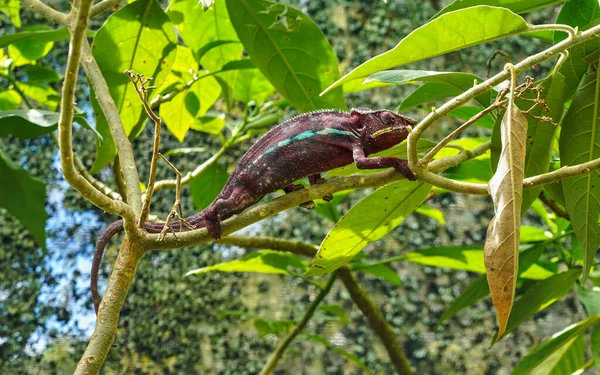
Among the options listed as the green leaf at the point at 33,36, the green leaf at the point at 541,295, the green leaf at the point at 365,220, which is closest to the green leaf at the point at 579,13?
the green leaf at the point at 365,220

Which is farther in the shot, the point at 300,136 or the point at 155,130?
the point at 300,136

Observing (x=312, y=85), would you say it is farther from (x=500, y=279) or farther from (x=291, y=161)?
(x=500, y=279)

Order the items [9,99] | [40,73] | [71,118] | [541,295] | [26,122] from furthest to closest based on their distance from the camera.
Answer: [9,99] < [40,73] < [541,295] < [26,122] < [71,118]

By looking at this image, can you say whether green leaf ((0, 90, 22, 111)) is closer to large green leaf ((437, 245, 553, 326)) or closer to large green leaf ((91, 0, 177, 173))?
large green leaf ((91, 0, 177, 173))

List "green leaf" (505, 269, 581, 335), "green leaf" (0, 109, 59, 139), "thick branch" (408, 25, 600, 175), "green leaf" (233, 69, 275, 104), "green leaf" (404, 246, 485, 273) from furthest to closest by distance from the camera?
"green leaf" (233, 69, 275, 104) < "green leaf" (404, 246, 485, 273) < "green leaf" (505, 269, 581, 335) < "green leaf" (0, 109, 59, 139) < "thick branch" (408, 25, 600, 175)

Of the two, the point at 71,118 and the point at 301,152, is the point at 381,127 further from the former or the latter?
the point at 71,118

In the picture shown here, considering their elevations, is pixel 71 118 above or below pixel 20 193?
below

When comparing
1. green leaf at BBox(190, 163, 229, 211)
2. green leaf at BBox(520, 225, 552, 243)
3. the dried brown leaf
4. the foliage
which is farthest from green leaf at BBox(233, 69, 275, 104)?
the dried brown leaf

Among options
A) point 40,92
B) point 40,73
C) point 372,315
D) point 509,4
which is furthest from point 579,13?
point 40,92
